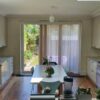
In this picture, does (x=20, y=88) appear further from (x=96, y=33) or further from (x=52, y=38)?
(x=96, y=33)

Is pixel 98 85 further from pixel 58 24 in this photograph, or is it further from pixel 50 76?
pixel 58 24

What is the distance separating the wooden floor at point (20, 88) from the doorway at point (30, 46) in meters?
1.13

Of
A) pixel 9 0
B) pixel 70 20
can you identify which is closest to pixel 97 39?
pixel 70 20

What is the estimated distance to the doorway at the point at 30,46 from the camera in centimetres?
898

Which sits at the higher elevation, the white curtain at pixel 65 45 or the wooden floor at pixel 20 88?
the white curtain at pixel 65 45

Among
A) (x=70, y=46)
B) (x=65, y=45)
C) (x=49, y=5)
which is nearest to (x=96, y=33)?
(x=70, y=46)

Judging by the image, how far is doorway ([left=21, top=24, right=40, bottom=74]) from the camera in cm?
898

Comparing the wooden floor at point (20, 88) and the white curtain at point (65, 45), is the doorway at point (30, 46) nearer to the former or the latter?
the white curtain at point (65, 45)

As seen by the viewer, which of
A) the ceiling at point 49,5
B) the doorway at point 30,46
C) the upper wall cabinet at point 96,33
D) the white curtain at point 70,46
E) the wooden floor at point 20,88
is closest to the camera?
the ceiling at point 49,5

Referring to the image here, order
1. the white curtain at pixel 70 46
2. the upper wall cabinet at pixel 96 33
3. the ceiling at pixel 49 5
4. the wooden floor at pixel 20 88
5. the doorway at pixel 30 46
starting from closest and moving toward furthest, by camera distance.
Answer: the ceiling at pixel 49 5 → the wooden floor at pixel 20 88 → the upper wall cabinet at pixel 96 33 → the white curtain at pixel 70 46 → the doorway at pixel 30 46

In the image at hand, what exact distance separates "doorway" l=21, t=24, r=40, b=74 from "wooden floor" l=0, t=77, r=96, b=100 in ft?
3.70

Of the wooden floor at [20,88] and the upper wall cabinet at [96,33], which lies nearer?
the wooden floor at [20,88]

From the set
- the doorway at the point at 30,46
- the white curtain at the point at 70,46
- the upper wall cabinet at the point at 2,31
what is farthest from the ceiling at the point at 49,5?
the doorway at the point at 30,46

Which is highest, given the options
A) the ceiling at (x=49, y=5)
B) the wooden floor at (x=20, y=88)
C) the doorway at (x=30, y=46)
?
the ceiling at (x=49, y=5)
